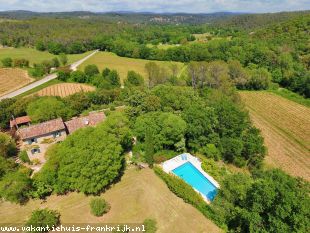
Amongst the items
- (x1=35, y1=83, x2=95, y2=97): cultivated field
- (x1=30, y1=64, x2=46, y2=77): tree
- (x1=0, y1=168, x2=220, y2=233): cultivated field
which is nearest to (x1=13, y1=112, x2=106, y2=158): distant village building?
(x1=0, y1=168, x2=220, y2=233): cultivated field

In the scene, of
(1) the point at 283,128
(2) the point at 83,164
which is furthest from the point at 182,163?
(1) the point at 283,128

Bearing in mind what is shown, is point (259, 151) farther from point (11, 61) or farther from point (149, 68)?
point (11, 61)

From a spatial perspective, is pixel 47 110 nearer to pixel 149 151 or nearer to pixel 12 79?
pixel 149 151

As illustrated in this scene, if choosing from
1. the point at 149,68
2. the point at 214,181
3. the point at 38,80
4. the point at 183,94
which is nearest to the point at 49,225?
the point at 214,181

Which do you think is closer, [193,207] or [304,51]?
[193,207]

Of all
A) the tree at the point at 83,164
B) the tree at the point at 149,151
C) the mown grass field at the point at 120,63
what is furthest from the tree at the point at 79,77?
the tree at the point at 149,151

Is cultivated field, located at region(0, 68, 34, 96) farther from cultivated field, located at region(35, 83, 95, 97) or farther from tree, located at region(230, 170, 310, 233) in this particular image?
tree, located at region(230, 170, 310, 233)
